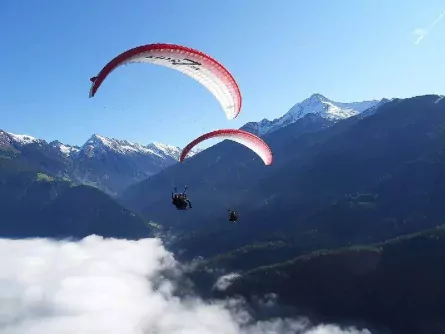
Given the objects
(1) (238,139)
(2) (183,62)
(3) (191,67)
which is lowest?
(1) (238,139)

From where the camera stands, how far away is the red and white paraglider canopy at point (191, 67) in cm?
3147

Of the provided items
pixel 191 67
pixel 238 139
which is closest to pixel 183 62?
pixel 191 67

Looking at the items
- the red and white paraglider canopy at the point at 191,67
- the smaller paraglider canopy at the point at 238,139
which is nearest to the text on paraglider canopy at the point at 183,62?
the red and white paraglider canopy at the point at 191,67

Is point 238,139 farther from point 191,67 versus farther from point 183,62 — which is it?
point 183,62

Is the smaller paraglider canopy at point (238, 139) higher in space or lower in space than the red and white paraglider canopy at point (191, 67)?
lower

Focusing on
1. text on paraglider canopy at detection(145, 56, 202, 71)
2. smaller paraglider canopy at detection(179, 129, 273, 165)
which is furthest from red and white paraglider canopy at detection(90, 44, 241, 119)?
smaller paraglider canopy at detection(179, 129, 273, 165)

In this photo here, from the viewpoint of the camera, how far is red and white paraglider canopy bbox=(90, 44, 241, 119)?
103 ft

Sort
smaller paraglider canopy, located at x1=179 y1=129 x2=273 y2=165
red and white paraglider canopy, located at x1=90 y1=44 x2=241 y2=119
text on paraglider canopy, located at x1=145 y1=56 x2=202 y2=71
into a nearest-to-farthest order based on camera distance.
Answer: red and white paraglider canopy, located at x1=90 y1=44 x2=241 y2=119, text on paraglider canopy, located at x1=145 y1=56 x2=202 y2=71, smaller paraglider canopy, located at x1=179 y1=129 x2=273 y2=165

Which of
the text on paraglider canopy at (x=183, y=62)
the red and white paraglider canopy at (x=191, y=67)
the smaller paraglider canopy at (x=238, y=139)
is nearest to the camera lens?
the red and white paraglider canopy at (x=191, y=67)

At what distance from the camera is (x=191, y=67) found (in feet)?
119

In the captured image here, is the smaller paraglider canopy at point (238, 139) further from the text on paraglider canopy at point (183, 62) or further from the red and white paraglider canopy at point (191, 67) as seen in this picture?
the text on paraglider canopy at point (183, 62)

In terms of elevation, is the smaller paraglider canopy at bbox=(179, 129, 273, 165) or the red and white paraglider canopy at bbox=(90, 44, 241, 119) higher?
the red and white paraglider canopy at bbox=(90, 44, 241, 119)

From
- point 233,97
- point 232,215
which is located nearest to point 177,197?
point 232,215

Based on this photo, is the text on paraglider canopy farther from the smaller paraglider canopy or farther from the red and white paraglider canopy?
the smaller paraglider canopy
